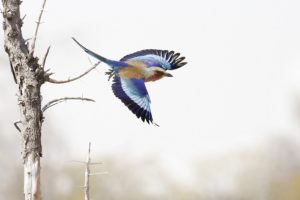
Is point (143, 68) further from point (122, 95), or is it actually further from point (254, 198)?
point (254, 198)

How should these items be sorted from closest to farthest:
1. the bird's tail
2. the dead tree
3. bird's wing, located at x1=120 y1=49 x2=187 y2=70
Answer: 1. the bird's tail
2. bird's wing, located at x1=120 y1=49 x2=187 y2=70
3. the dead tree

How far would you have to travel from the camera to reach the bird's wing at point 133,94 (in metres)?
8.34

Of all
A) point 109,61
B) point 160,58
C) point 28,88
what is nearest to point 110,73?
point 109,61

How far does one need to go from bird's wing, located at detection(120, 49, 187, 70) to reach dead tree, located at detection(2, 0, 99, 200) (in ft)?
1.86

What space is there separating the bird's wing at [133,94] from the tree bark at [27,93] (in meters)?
1.07

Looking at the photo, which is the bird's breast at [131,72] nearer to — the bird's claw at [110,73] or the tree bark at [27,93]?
the bird's claw at [110,73]

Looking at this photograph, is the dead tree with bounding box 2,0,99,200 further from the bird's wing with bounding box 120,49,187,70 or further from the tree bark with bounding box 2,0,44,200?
the bird's wing with bounding box 120,49,187,70

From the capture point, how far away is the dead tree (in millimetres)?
9172

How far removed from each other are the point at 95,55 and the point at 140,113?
535mm

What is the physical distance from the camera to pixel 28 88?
922cm

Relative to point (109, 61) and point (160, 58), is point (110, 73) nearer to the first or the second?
point (109, 61)

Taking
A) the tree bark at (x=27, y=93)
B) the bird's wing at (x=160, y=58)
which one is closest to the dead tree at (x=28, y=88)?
the tree bark at (x=27, y=93)

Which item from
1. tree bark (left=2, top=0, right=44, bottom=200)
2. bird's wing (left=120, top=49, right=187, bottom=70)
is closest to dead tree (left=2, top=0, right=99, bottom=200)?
tree bark (left=2, top=0, right=44, bottom=200)

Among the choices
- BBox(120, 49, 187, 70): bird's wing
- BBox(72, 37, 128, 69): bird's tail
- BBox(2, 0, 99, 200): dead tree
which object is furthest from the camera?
BBox(2, 0, 99, 200): dead tree
